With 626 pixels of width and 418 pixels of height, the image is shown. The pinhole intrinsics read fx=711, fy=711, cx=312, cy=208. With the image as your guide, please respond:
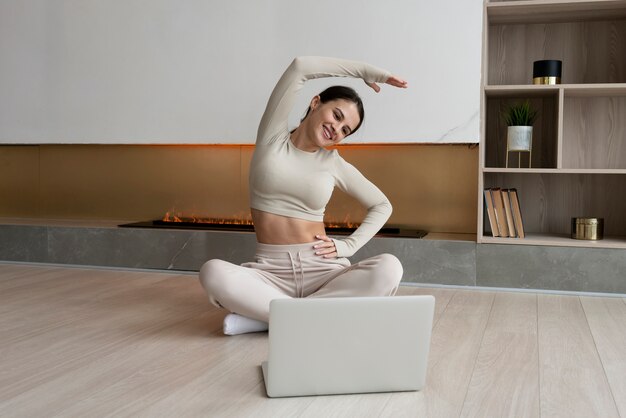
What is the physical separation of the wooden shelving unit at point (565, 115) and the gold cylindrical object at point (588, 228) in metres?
0.13

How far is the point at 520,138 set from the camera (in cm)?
358

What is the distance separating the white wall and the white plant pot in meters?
0.22

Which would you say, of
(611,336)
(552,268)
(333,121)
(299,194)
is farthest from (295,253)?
(552,268)

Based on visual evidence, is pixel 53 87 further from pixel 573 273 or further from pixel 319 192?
pixel 573 273

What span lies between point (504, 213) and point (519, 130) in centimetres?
43

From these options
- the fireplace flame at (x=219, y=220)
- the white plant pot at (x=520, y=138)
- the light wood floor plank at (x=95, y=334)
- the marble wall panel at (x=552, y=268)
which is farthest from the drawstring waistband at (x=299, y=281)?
the white plant pot at (x=520, y=138)

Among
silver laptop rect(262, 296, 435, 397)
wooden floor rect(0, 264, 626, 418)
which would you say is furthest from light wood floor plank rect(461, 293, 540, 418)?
silver laptop rect(262, 296, 435, 397)

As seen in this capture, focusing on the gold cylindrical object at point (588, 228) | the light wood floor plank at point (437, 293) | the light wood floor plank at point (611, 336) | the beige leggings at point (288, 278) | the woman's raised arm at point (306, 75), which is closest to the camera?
the light wood floor plank at point (611, 336)

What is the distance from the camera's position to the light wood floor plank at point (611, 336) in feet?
6.56

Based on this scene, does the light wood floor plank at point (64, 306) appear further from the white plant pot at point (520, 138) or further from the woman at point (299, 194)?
the white plant pot at point (520, 138)

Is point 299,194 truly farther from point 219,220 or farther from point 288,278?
point 219,220

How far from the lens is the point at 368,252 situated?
3.66 metres

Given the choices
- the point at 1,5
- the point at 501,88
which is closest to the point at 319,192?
the point at 501,88

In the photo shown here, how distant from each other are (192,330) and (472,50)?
6.49 ft
